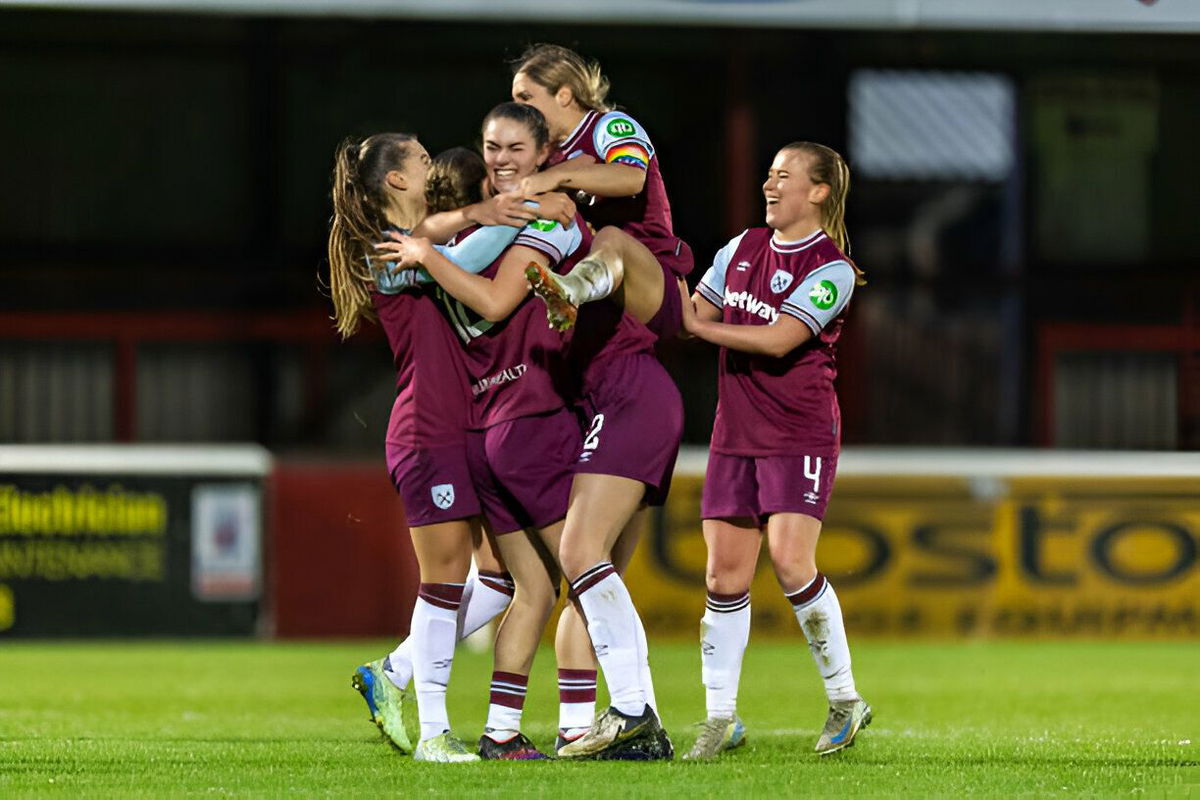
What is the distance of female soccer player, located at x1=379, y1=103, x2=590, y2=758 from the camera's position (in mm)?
6023

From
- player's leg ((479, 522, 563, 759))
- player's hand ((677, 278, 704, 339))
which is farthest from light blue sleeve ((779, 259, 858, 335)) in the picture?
player's leg ((479, 522, 563, 759))

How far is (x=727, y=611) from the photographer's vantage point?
6.44 metres

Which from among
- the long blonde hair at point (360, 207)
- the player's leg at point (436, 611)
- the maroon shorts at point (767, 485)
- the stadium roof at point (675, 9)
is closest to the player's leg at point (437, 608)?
the player's leg at point (436, 611)

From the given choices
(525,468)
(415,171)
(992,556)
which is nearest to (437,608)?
(525,468)

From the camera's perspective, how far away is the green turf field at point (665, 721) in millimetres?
5641

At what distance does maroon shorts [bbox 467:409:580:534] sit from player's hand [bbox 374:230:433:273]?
540mm

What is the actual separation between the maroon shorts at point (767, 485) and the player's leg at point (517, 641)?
0.56 meters

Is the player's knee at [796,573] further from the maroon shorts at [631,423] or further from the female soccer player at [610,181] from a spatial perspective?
the female soccer player at [610,181]

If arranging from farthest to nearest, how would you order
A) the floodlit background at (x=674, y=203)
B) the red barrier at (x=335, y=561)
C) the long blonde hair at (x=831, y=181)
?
the floodlit background at (x=674, y=203) → the red barrier at (x=335, y=561) → the long blonde hair at (x=831, y=181)

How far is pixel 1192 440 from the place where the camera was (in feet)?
46.2

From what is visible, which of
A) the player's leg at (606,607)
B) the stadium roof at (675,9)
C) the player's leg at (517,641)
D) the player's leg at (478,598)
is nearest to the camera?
the player's leg at (606,607)

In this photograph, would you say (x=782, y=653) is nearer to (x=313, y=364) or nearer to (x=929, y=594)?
(x=929, y=594)

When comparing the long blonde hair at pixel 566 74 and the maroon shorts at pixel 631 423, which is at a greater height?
the long blonde hair at pixel 566 74

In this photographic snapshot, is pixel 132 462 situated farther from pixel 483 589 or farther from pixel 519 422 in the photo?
pixel 519 422
